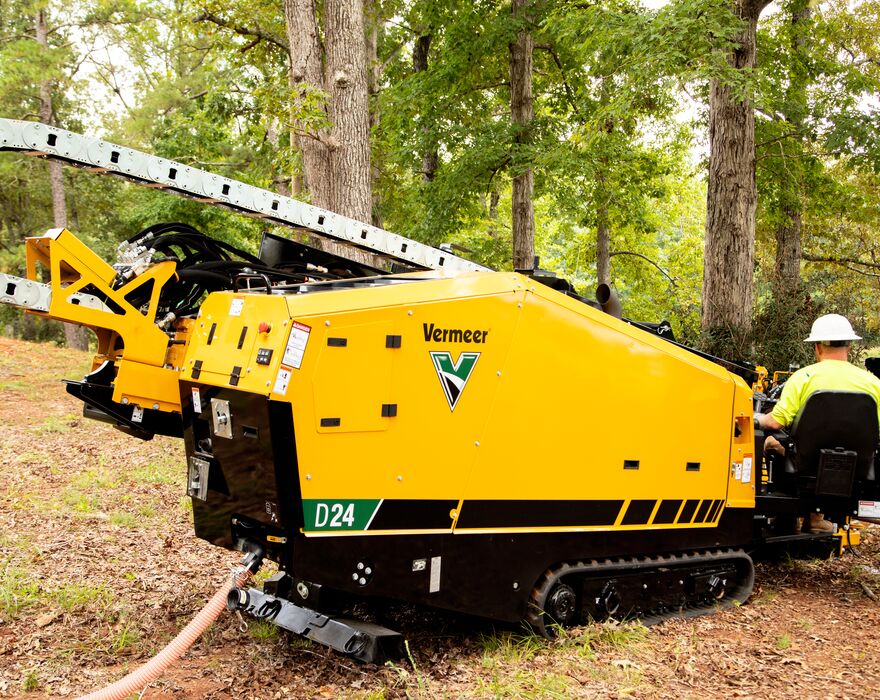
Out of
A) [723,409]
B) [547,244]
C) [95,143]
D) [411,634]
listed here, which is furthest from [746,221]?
[547,244]

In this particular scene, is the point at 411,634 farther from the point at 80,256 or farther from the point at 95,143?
the point at 95,143

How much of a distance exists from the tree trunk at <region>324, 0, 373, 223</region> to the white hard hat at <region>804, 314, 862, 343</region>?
511 cm

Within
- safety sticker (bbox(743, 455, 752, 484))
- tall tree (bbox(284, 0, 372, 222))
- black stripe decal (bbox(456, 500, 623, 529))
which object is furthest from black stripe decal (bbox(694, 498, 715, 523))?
tall tree (bbox(284, 0, 372, 222))

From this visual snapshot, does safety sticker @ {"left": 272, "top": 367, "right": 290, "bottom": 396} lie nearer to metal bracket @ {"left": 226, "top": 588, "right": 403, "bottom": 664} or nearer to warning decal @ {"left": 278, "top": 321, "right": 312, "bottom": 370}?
warning decal @ {"left": 278, "top": 321, "right": 312, "bottom": 370}

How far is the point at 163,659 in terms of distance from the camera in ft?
14.3

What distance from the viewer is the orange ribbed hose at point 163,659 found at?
414 centimetres

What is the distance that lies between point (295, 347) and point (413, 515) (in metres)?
1.23

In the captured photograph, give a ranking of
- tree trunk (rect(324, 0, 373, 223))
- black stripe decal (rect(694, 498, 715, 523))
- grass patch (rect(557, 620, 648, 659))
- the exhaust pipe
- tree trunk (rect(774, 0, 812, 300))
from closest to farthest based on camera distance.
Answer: grass patch (rect(557, 620, 648, 659)) < the exhaust pipe < black stripe decal (rect(694, 498, 715, 523)) < tree trunk (rect(324, 0, 373, 223)) < tree trunk (rect(774, 0, 812, 300))

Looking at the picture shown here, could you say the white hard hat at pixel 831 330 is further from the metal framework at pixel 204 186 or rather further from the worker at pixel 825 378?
the metal framework at pixel 204 186

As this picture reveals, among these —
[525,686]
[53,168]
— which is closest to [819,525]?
[525,686]

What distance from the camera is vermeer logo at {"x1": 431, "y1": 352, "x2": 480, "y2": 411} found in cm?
468

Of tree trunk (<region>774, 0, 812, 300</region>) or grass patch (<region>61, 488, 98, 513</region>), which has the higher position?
tree trunk (<region>774, 0, 812, 300</region>)

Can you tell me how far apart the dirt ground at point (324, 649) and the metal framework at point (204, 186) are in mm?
2745

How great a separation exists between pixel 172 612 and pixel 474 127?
1381cm
